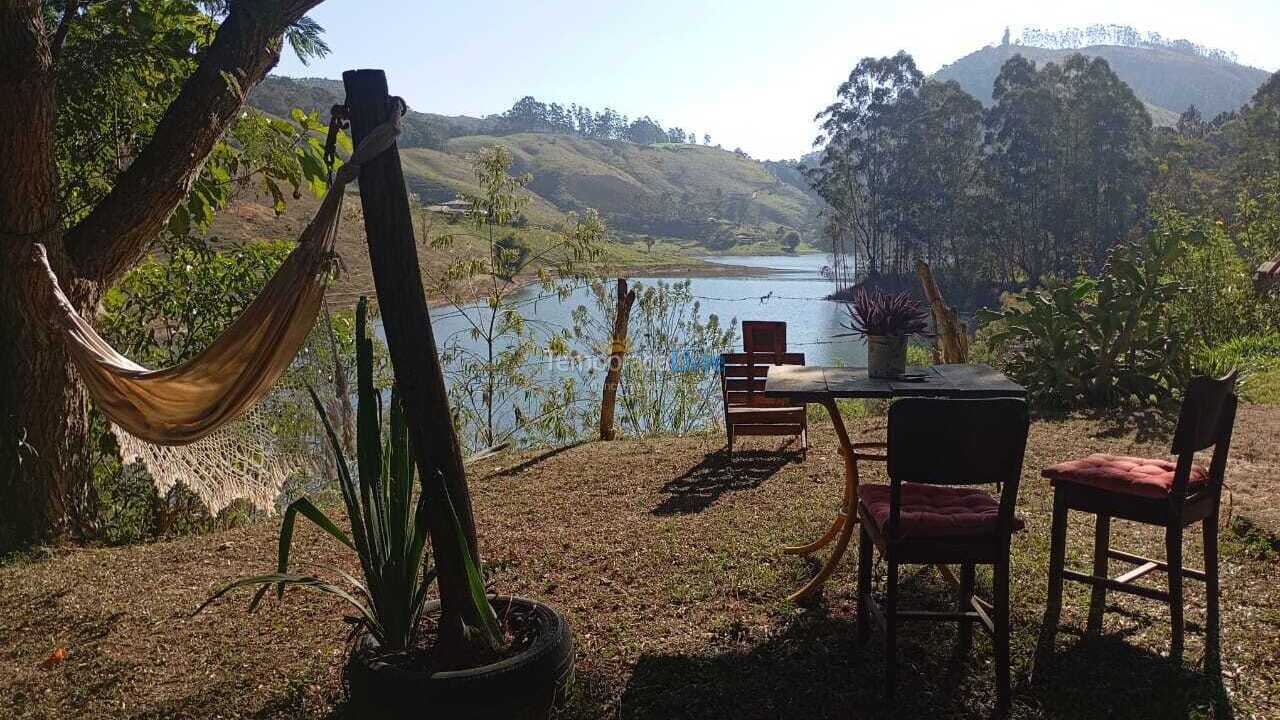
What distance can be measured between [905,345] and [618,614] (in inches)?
54.3

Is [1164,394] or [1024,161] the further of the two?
[1024,161]

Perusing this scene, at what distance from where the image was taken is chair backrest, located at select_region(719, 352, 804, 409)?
590 cm

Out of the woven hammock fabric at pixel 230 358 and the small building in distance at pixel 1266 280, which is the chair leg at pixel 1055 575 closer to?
the woven hammock fabric at pixel 230 358

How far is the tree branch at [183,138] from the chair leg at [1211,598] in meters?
3.91

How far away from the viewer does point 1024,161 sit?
32.1 m

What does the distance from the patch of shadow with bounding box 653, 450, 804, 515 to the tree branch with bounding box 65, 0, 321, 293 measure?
272 centimetres

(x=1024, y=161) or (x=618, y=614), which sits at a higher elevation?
(x=1024, y=161)

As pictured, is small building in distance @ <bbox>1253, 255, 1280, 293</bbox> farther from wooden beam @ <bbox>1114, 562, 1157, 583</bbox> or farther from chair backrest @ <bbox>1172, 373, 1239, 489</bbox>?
chair backrest @ <bbox>1172, 373, 1239, 489</bbox>

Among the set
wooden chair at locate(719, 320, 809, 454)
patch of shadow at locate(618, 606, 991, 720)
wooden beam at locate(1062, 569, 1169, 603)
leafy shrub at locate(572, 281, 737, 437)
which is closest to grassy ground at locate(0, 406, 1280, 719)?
patch of shadow at locate(618, 606, 991, 720)

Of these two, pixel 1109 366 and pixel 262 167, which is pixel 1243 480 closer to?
pixel 1109 366

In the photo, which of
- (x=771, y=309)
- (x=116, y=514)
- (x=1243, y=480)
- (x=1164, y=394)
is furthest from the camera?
(x=771, y=309)

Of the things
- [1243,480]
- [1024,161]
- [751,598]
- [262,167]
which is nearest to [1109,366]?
[1243,480]

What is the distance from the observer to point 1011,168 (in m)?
32.3

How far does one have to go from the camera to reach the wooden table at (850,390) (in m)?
2.91
